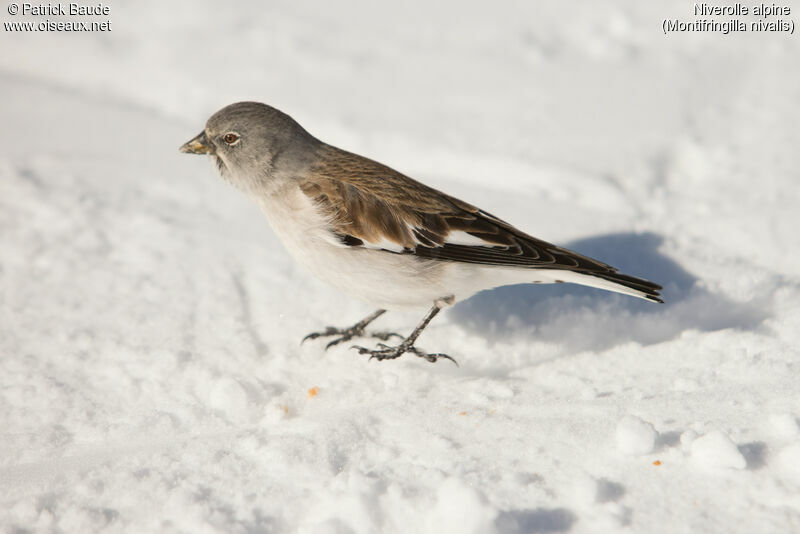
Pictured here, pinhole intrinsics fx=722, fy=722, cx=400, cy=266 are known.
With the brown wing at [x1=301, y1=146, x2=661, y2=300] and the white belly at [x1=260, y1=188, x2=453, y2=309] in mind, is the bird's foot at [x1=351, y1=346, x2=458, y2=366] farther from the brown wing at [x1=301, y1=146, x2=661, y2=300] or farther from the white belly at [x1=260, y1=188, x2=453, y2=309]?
the brown wing at [x1=301, y1=146, x2=661, y2=300]

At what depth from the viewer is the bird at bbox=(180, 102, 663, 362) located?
11.8 ft

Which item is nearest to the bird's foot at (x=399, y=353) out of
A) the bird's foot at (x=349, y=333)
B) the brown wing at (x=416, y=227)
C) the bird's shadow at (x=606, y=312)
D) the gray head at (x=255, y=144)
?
the bird's foot at (x=349, y=333)

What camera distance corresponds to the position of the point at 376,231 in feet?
11.7

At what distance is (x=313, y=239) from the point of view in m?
3.59

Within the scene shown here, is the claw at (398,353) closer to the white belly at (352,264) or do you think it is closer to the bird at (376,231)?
the bird at (376,231)

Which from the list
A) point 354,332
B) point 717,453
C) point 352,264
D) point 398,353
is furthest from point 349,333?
point 717,453

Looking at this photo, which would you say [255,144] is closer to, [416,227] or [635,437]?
[416,227]

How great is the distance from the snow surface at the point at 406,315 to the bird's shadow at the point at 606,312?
20 millimetres

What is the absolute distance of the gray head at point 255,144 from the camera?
12.5 ft

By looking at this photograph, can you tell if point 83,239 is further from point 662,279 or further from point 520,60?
point 520,60

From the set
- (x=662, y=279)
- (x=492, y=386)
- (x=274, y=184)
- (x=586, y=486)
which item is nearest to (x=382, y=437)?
(x=492, y=386)

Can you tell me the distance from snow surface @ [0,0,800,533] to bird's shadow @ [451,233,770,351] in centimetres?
2

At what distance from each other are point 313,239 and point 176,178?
2448 millimetres

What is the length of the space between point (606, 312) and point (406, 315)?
3.90 feet
